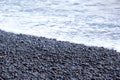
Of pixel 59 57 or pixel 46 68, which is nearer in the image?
pixel 46 68

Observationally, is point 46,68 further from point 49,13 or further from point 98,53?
point 49,13

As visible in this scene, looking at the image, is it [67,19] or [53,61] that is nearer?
[53,61]

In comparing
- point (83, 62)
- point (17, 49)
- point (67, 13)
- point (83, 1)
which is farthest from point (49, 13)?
point (83, 62)

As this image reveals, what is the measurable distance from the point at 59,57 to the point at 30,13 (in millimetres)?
2615

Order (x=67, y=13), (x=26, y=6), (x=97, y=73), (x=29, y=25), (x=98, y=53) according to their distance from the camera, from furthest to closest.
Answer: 1. (x=26, y=6)
2. (x=67, y=13)
3. (x=29, y=25)
4. (x=98, y=53)
5. (x=97, y=73)

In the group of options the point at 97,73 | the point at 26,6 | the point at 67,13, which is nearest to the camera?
the point at 97,73

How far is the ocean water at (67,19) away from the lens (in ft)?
13.3

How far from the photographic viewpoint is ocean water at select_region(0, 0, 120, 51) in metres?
4.06

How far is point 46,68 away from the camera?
2684mm

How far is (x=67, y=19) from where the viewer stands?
4.92 m

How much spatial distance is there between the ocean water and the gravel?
582 mm

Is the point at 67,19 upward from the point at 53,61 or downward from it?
downward

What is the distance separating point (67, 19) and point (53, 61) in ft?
7.16

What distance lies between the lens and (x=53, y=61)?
2.85 m
